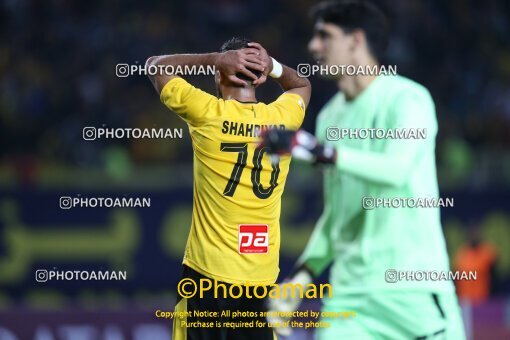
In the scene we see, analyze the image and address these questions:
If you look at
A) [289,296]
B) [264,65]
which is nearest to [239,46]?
[264,65]

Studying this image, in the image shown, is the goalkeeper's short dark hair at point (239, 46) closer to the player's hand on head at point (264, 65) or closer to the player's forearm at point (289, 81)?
the player's hand on head at point (264, 65)

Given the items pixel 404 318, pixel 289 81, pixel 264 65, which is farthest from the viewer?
pixel 289 81

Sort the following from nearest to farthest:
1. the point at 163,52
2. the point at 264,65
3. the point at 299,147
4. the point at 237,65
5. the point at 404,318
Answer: the point at 299,147 < the point at 404,318 < the point at 237,65 < the point at 264,65 < the point at 163,52

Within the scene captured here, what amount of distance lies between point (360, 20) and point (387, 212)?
0.86 meters

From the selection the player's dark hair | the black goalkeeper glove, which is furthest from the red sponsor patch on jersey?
the player's dark hair

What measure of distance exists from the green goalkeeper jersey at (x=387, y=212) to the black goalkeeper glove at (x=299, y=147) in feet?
1.14

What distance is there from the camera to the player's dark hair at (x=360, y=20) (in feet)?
15.2

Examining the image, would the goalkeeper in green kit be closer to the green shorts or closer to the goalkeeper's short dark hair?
the green shorts

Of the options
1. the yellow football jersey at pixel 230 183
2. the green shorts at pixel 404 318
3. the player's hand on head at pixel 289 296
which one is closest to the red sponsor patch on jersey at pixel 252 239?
the yellow football jersey at pixel 230 183

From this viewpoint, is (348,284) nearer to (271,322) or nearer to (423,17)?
(271,322)

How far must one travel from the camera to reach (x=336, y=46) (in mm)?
4613

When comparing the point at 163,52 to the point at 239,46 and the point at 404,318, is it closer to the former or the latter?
the point at 239,46

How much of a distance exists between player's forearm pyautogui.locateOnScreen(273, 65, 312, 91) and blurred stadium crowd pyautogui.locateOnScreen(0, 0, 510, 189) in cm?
340

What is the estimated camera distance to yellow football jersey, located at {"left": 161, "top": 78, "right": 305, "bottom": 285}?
4.45 m
